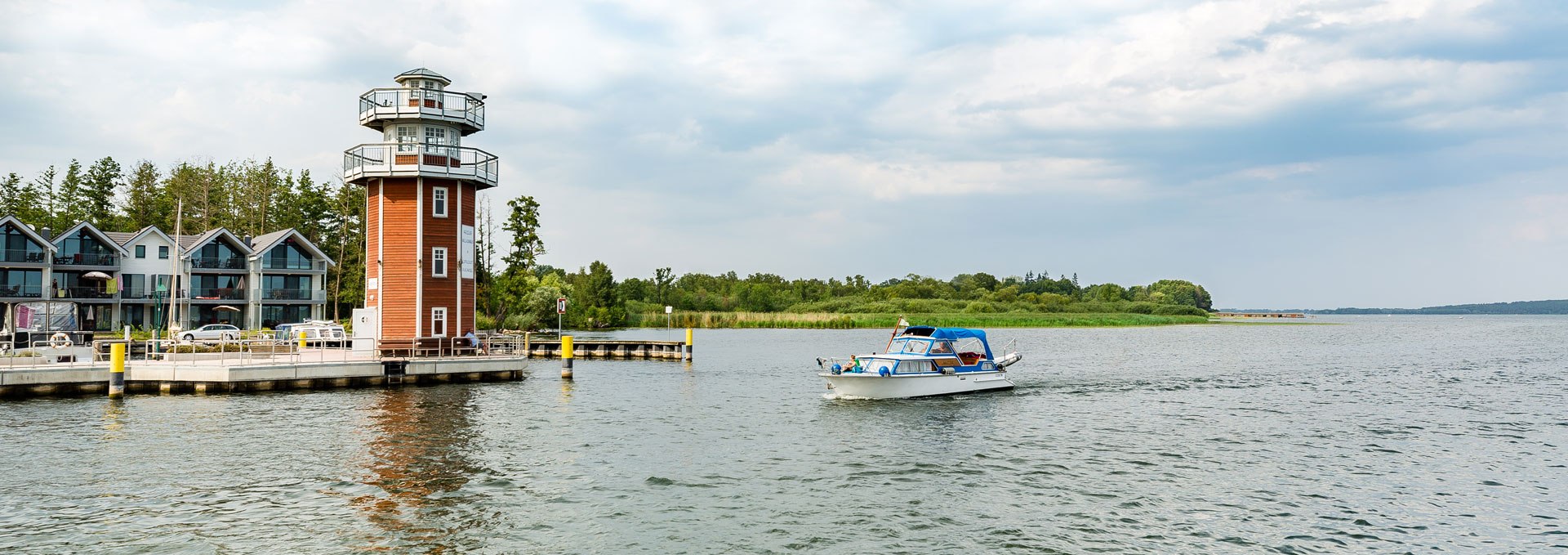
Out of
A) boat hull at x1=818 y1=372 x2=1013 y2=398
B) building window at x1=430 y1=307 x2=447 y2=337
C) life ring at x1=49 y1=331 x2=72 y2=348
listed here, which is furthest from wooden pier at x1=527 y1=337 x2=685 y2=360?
boat hull at x1=818 y1=372 x2=1013 y2=398

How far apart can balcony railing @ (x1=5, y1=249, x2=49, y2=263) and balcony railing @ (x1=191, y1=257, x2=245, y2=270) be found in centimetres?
903

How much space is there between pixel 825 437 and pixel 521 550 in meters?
12.9

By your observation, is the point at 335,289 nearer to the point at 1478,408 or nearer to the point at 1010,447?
the point at 1010,447

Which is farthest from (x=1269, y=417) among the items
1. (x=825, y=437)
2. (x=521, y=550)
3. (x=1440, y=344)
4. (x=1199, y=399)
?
(x=1440, y=344)

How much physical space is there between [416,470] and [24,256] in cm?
5924

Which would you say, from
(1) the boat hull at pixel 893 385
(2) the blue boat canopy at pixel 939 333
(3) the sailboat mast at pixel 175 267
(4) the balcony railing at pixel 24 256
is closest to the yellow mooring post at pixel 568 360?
(1) the boat hull at pixel 893 385

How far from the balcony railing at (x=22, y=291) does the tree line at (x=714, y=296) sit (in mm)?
28747

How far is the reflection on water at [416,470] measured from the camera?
16.4m

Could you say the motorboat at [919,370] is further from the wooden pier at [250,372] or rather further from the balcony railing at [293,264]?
the balcony railing at [293,264]

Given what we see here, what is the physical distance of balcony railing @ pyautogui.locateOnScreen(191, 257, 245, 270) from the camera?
71.1 metres

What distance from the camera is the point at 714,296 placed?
15638 cm

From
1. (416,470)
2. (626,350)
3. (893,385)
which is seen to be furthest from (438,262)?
(416,470)

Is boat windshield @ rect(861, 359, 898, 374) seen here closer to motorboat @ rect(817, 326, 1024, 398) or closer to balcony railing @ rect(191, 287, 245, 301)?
motorboat @ rect(817, 326, 1024, 398)

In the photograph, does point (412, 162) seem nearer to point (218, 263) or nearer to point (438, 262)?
point (438, 262)
